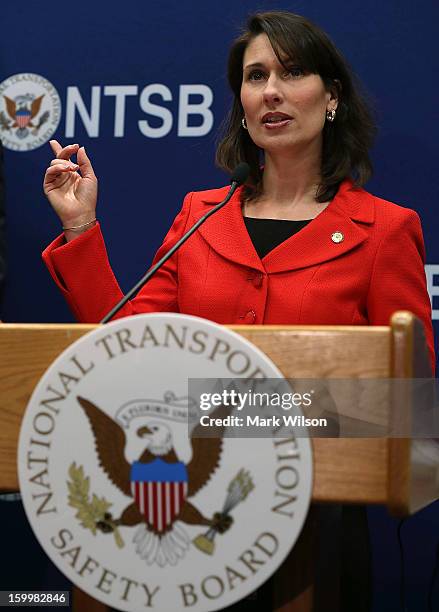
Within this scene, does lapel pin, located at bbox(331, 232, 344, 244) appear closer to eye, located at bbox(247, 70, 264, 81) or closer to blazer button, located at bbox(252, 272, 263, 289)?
blazer button, located at bbox(252, 272, 263, 289)

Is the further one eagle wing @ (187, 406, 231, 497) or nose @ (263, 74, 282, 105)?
nose @ (263, 74, 282, 105)

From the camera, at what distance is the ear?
1881 millimetres

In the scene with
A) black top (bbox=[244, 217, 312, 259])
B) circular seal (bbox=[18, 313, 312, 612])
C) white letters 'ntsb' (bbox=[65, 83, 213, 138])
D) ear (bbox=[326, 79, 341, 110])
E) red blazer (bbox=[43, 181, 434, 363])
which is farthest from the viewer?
white letters 'ntsb' (bbox=[65, 83, 213, 138])

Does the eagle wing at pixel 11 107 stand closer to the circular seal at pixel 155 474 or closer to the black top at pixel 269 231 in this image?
the black top at pixel 269 231

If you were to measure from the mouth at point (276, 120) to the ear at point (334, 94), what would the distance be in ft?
0.43

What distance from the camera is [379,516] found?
89.7 inches

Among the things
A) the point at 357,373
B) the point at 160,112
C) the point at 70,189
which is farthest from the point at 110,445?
the point at 160,112

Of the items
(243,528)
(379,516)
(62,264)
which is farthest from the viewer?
(379,516)

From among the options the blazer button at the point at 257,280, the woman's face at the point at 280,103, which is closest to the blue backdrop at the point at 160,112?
the woman's face at the point at 280,103

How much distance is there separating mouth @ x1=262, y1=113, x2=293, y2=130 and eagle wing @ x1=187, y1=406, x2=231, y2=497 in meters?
0.91

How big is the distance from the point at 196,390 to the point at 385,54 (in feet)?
4.99

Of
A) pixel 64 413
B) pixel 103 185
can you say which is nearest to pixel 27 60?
pixel 103 185

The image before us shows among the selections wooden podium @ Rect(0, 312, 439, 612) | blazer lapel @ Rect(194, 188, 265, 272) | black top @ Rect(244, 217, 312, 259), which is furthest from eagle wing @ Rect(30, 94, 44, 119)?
wooden podium @ Rect(0, 312, 439, 612)

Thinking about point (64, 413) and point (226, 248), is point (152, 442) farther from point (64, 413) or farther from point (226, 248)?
point (226, 248)
